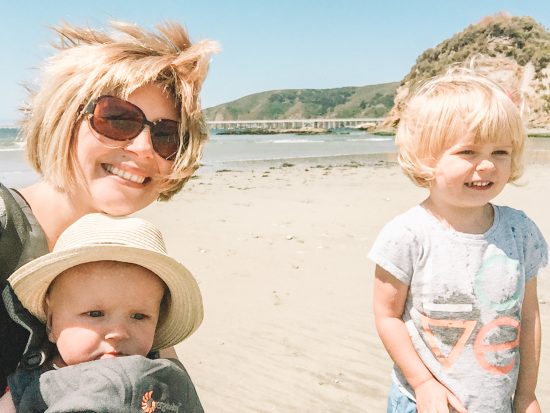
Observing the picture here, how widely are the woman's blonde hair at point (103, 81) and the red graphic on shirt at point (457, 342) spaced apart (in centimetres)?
118

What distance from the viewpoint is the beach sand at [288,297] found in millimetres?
3814

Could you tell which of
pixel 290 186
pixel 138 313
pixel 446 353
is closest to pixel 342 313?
pixel 446 353

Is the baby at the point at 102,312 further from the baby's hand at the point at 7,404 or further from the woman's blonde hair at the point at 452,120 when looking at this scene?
the woman's blonde hair at the point at 452,120

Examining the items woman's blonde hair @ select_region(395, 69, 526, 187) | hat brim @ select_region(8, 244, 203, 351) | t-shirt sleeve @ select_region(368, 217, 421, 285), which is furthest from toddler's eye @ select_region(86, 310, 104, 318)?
woman's blonde hair @ select_region(395, 69, 526, 187)

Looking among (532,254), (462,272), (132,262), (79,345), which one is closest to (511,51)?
(532,254)

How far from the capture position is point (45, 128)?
86.7 inches

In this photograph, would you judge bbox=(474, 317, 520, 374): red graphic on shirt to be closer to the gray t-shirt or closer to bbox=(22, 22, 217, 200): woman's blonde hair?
the gray t-shirt

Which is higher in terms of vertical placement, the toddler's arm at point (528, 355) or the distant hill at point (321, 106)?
the toddler's arm at point (528, 355)

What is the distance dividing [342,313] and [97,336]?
359 cm

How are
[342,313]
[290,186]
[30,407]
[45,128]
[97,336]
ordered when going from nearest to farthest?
[30,407]
[97,336]
[45,128]
[342,313]
[290,186]

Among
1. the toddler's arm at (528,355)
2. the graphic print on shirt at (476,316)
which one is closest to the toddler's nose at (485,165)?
the graphic print on shirt at (476,316)

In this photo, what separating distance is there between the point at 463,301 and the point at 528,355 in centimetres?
39

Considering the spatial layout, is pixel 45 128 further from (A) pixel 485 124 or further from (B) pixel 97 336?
(A) pixel 485 124

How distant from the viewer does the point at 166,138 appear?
2268 millimetres
